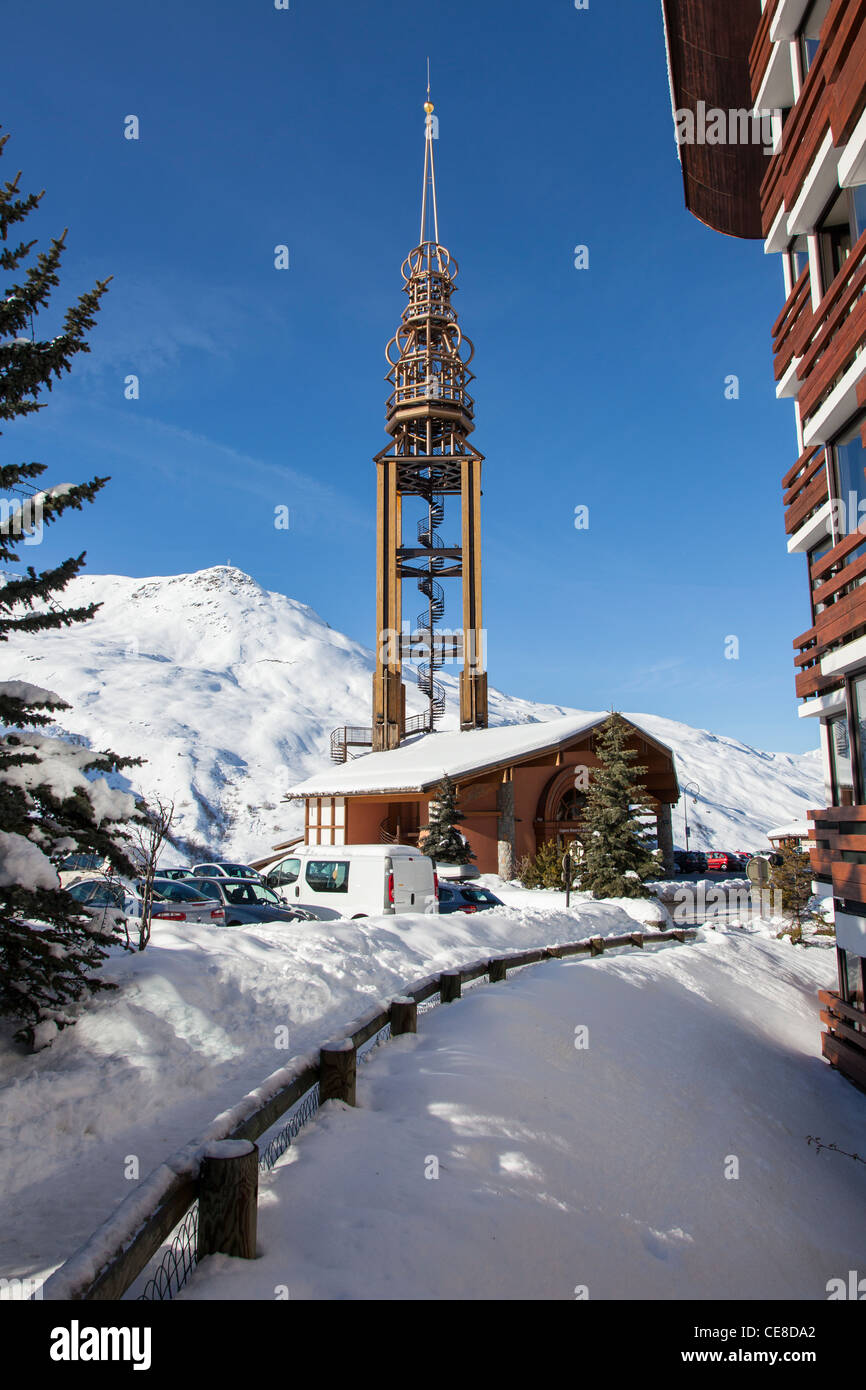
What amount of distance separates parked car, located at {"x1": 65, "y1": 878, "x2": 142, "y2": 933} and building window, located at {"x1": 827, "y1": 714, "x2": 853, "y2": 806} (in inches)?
338

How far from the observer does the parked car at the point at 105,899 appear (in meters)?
8.48

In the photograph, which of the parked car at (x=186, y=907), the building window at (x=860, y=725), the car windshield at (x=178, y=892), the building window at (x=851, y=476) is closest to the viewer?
the building window at (x=851, y=476)

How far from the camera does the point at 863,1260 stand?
6.88 m

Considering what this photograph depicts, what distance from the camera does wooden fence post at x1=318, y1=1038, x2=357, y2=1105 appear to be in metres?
6.07

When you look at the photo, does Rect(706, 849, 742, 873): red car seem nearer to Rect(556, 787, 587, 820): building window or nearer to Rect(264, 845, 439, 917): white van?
Rect(556, 787, 587, 820): building window

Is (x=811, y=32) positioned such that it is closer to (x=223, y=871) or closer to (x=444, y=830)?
(x=223, y=871)

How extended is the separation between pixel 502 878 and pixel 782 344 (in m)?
21.3

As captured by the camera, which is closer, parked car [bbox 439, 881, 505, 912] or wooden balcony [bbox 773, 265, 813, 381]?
wooden balcony [bbox 773, 265, 813, 381]

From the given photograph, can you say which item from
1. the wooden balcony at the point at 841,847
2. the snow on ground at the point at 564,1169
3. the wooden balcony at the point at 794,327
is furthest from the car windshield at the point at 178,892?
the wooden balcony at the point at 794,327

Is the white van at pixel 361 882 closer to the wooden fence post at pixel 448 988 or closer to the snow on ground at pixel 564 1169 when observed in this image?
the snow on ground at pixel 564 1169

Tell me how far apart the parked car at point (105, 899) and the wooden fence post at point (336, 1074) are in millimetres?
2904

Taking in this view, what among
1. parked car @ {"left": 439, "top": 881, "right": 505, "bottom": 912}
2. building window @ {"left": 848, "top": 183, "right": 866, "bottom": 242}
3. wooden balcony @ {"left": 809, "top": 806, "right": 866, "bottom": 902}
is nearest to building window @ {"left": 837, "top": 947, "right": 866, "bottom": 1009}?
wooden balcony @ {"left": 809, "top": 806, "right": 866, "bottom": 902}

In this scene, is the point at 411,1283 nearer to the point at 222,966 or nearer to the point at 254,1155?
the point at 254,1155
